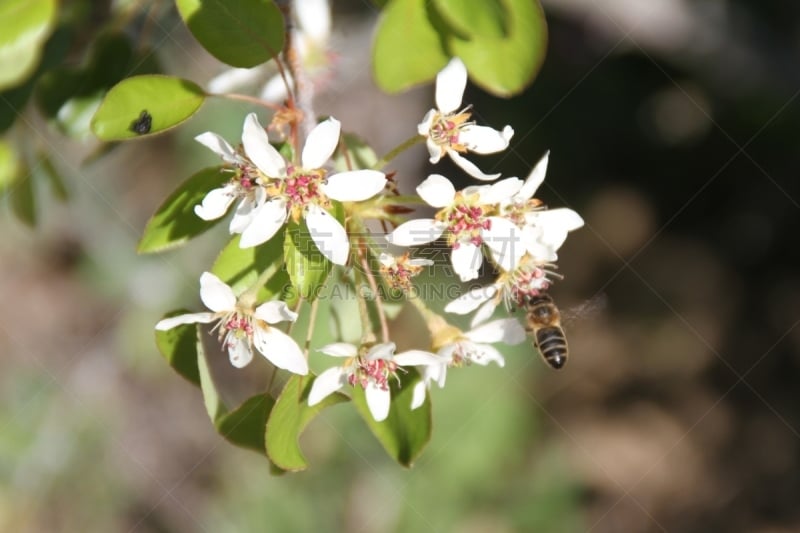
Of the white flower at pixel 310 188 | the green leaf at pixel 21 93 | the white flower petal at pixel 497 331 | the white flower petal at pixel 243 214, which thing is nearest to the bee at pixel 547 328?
the white flower petal at pixel 497 331

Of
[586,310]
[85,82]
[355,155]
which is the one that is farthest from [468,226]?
[85,82]

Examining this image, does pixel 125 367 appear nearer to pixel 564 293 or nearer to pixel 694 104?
pixel 564 293

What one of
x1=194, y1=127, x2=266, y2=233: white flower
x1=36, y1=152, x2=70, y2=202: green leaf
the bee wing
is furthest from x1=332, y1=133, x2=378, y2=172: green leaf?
x1=36, y1=152, x2=70, y2=202: green leaf

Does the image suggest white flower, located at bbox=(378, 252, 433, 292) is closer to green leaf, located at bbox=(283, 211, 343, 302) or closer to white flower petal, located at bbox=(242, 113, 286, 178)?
green leaf, located at bbox=(283, 211, 343, 302)

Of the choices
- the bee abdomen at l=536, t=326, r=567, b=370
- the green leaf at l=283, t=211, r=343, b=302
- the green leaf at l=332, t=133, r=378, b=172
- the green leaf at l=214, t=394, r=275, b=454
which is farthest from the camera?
the bee abdomen at l=536, t=326, r=567, b=370

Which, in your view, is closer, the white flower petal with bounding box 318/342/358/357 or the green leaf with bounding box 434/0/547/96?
the green leaf with bounding box 434/0/547/96

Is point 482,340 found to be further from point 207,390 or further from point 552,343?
point 207,390
